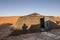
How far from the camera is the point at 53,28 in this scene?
1797 centimetres

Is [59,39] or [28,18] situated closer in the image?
[59,39]

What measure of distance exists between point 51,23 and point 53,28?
3.17 feet

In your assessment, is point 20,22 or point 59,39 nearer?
point 59,39

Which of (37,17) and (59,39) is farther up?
(37,17)

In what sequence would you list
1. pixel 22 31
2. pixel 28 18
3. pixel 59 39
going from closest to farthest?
1. pixel 59 39
2. pixel 22 31
3. pixel 28 18

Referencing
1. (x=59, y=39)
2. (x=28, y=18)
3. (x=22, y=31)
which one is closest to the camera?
(x=59, y=39)

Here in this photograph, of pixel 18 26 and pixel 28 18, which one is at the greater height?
pixel 28 18

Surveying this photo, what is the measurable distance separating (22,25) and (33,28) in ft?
6.58

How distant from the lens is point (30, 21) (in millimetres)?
17734

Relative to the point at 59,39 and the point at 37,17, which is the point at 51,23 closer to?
the point at 37,17

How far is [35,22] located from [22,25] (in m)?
2.26

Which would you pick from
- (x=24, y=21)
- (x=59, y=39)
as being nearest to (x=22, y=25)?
(x=24, y=21)

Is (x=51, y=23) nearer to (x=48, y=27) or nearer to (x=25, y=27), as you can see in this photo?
(x=48, y=27)

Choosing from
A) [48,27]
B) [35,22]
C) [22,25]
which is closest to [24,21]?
[22,25]
